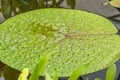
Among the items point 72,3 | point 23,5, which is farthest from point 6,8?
point 72,3

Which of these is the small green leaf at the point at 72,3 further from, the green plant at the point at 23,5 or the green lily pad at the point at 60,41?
the green lily pad at the point at 60,41

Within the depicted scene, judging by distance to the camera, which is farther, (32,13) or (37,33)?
(32,13)

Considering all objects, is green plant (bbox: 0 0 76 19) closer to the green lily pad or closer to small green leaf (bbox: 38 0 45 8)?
small green leaf (bbox: 38 0 45 8)

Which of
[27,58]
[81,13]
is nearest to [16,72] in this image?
[27,58]

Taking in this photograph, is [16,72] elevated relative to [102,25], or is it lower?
lower

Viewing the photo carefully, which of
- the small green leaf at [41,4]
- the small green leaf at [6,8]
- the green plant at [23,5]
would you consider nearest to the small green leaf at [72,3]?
the green plant at [23,5]

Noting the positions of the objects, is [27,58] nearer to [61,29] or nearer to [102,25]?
[61,29]

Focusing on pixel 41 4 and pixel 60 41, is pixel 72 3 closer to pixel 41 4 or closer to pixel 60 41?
pixel 41 4

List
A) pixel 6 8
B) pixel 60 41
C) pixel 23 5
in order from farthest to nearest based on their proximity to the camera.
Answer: pixel 23 5, pixel 6 8, pixel 60 41
